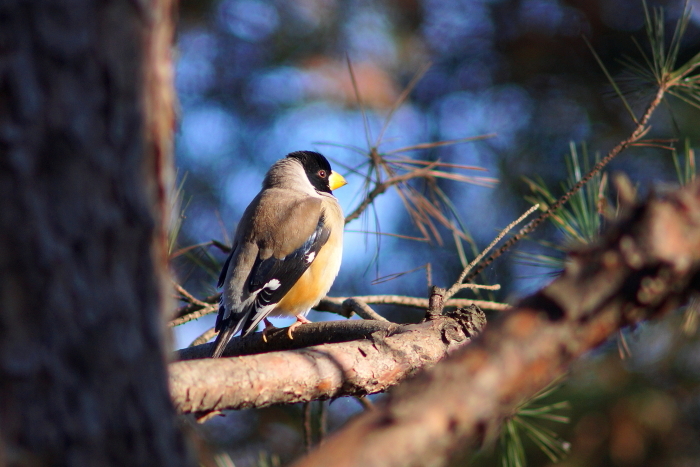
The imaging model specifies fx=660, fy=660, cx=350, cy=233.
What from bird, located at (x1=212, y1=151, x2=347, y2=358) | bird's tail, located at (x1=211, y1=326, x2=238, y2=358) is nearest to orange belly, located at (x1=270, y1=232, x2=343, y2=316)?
bird, located at (x1=212, y1=151, x2=347, y2=358)

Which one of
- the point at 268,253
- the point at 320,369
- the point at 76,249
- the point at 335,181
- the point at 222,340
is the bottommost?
the point at 222,340

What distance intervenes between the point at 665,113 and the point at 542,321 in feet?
17.9

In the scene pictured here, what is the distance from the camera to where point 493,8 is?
686 cm

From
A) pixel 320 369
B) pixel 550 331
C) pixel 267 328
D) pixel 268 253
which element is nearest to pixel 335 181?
pixel 268 253

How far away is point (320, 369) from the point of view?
232cm

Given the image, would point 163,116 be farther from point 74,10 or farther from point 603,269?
point 603,269

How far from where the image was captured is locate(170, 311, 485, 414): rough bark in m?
2.06

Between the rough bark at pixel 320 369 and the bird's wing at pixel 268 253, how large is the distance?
4.46 ft

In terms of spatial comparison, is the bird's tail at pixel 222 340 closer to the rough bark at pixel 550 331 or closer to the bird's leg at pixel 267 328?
the bird's leg at pixel 267 328

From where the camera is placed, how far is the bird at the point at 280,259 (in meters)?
3.91

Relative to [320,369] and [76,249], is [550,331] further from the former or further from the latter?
[320,369]

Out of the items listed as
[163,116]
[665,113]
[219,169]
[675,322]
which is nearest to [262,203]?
[219,169]

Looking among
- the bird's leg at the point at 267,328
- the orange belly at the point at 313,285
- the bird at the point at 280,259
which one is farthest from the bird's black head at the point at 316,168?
the bird's leg at the point at 267,328

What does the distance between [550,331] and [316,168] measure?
450cm
